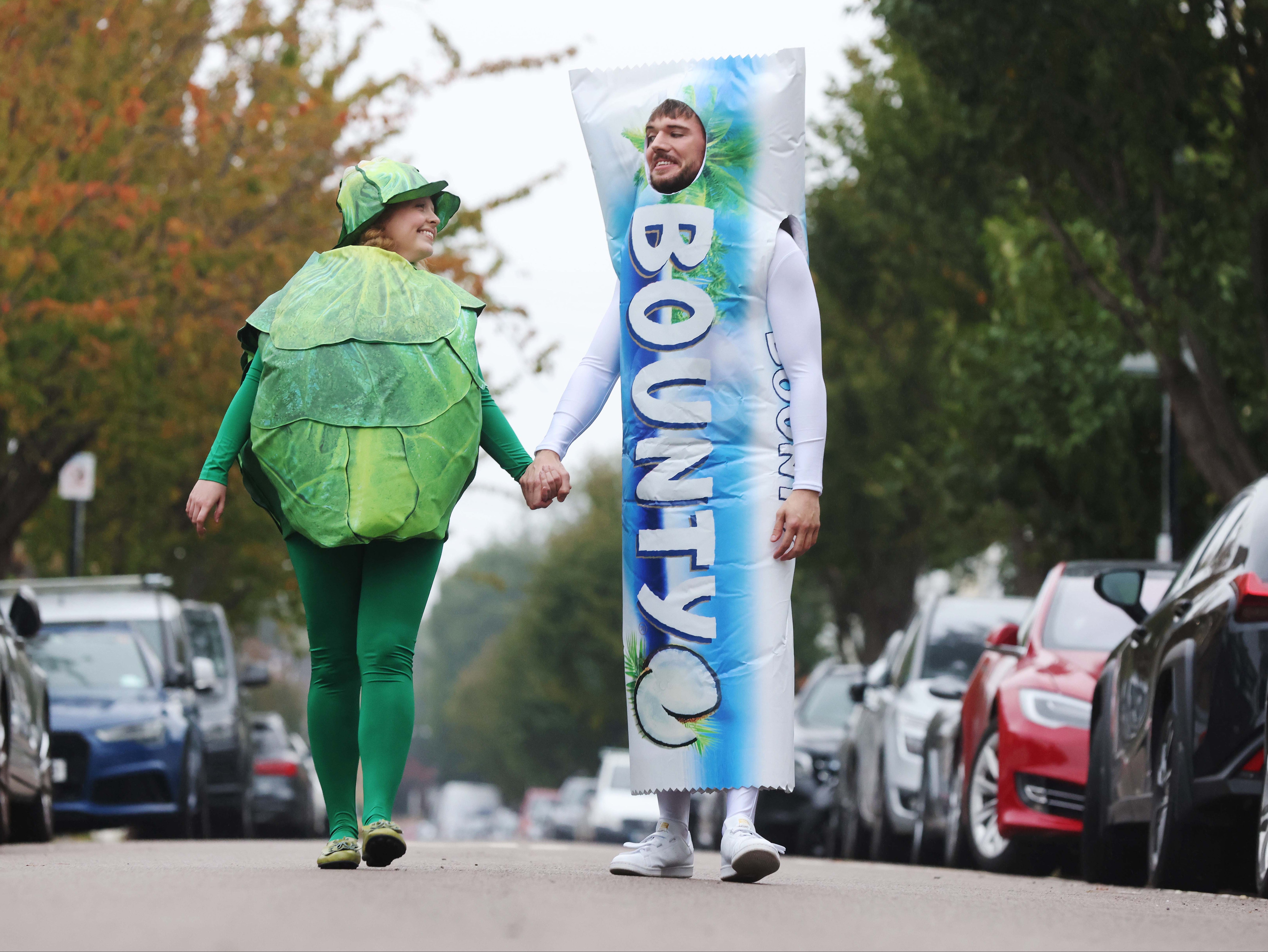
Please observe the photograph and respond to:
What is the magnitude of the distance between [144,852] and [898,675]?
23.0ft

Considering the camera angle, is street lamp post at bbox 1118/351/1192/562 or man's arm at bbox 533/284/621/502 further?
street lamp post at bbox 1118/351/1192/562

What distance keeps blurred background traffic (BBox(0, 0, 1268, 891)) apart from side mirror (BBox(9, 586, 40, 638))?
0.09ft

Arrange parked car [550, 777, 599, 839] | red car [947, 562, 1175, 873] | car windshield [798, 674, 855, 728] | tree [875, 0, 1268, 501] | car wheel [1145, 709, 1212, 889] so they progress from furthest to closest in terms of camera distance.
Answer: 1. parked car [550, 777, 599, 839]
2. car windshield [798, 674, 855, 728]
3. tree [875, 0, 1268, 501]
4. red car [947, 562, 1175, 873]
5. car wheel [1145, 709, 1212, 889]

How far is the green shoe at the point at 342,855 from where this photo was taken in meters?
6.52

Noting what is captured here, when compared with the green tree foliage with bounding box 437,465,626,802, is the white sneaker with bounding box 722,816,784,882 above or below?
above

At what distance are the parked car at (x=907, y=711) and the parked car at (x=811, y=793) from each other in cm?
241

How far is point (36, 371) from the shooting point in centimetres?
1939

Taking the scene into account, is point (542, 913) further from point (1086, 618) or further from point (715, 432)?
point (1086, 618)

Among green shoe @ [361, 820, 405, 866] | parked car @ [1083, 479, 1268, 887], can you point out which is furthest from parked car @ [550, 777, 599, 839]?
green shoe @ [361, 820, 405, 866]

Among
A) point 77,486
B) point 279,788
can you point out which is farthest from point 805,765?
point 77,486

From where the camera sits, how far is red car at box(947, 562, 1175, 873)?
11.0 m

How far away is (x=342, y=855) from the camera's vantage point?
21.4ft

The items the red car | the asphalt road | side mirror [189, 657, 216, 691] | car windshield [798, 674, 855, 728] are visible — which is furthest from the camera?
car windshield [798, 674, 855, 728]

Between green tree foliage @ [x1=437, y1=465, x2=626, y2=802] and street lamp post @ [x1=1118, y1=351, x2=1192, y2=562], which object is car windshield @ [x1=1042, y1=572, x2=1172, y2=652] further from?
green tree foliage @ [x1=437, y1=465, x2=626, y2=802]
